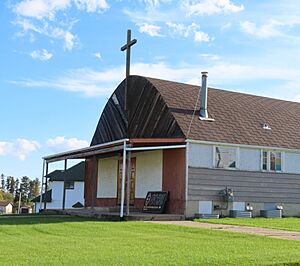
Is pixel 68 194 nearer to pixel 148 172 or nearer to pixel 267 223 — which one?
pixel 148 172

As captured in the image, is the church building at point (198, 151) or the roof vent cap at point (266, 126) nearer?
the church building at point (198, 151)

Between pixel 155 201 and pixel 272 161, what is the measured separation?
16.7 feet

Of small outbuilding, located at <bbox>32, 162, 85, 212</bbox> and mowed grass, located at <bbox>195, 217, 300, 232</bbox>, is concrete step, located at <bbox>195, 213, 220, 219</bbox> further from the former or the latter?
small outbuilding, located at <bbox>32, 162, 85, 212</bbox>

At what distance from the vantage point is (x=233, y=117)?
20.7 meters

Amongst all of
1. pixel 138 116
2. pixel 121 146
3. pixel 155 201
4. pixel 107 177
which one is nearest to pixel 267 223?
pixel 155 201

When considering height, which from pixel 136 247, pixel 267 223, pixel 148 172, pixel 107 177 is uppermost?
pixel 148 172

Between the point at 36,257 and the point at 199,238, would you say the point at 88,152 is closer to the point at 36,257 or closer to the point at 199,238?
the point at 199,238

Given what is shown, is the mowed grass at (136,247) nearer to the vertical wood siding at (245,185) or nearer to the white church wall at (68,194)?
the vertical wood siding at (245,185)

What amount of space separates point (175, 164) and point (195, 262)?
36.3 ft

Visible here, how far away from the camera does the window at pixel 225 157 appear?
18.7m

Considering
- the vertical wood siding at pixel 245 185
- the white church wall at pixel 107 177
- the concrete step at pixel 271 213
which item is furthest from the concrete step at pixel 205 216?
the white church wall at pixel 107 177

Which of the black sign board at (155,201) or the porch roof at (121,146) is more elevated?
the porch roof at (121,146)

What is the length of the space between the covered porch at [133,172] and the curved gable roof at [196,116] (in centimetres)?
83

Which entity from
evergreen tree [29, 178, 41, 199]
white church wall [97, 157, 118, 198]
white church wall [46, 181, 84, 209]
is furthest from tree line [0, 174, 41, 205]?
white church wall [97, 157, 118, 198]
